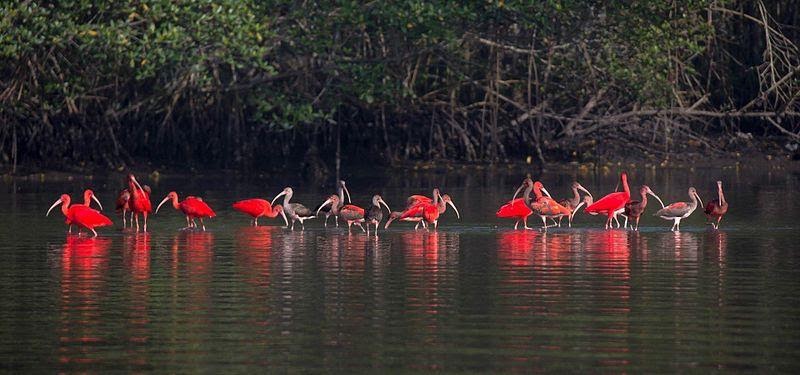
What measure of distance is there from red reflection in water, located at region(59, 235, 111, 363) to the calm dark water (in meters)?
0.02

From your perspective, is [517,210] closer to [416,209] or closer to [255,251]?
[416,209]

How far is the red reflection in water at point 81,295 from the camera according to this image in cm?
1129

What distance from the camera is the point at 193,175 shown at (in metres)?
31.9

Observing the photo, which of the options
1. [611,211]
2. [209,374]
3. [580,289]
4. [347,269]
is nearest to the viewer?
[209,374]

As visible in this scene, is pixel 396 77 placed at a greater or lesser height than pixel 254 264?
greater

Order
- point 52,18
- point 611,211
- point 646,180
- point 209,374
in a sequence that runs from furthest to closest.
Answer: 1. point 646,180
2. point 52,18
3. point 611,211
4. point 209,374

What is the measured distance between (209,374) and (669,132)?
25.0 m

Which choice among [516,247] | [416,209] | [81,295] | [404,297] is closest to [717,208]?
[516,247]

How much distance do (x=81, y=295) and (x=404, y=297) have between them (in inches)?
95.2

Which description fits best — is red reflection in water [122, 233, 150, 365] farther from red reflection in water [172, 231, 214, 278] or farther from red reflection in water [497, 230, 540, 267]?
red reflection in water [497, 230, 540, 267]

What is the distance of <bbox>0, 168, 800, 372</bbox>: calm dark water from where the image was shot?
11.0 metres

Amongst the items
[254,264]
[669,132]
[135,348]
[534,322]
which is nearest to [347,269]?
[254,264]

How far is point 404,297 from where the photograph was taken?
13695 mm

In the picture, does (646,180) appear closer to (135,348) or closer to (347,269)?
(347,269)
